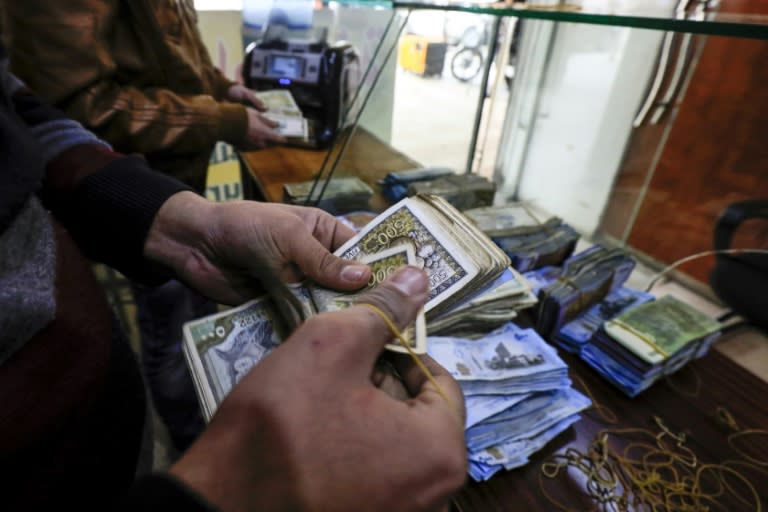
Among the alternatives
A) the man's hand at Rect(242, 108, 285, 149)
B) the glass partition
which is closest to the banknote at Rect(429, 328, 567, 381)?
the glass partition

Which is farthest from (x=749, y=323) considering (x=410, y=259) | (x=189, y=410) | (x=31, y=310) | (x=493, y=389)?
(x=189, y=410)

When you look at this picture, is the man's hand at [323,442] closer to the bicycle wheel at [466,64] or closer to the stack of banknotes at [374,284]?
the stack of banknotes at [374,284]

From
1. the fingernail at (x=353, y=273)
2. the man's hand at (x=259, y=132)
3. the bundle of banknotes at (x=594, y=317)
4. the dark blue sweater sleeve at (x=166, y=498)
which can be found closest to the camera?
the dark blue sweater sleeve at (x=166, y=498)

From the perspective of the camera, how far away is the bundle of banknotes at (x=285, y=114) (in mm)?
1852

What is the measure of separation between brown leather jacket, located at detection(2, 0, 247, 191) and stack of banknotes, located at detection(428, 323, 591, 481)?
1138 mm

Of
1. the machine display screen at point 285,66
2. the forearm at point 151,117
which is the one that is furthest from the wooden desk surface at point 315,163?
the machine display screen at point 285,66

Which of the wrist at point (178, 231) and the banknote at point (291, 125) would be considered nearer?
the wrist at point (178, 231)

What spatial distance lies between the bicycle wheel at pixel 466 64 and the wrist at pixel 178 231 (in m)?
1.16

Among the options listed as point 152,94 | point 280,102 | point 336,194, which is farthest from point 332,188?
point 280,102

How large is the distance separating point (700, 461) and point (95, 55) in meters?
1.71

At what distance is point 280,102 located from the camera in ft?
6.38

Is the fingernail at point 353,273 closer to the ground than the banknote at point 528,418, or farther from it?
farther from it

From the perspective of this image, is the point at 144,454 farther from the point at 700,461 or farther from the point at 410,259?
the point at 700,461

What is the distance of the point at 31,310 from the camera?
557 mm
